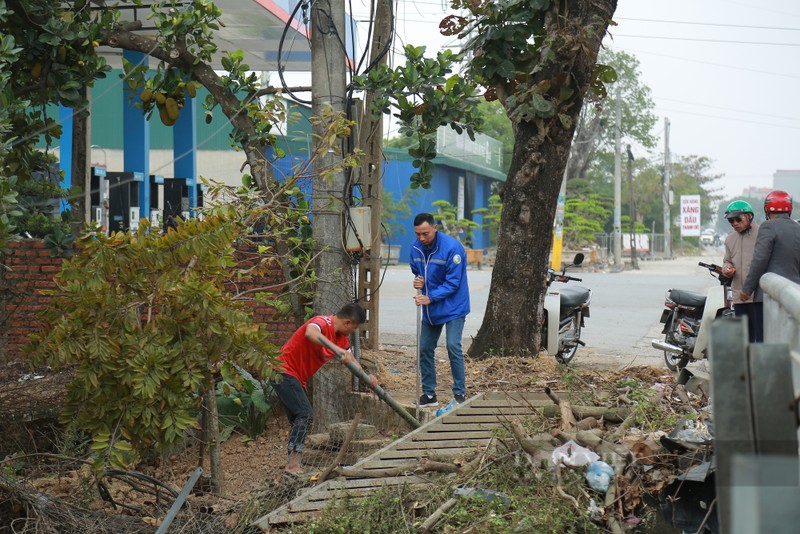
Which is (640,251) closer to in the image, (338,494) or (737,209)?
(737,209)

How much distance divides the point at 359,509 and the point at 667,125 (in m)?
53.7

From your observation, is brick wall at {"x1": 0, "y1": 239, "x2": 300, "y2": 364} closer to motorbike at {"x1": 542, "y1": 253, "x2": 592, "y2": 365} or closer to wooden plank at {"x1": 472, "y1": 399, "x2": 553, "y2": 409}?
motorbike at {"x1": 542, "y1": 253, "x2": 592, "y2": 365}

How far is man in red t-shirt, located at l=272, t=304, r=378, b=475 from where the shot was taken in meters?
6.86

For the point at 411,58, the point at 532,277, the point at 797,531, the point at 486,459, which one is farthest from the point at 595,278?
the point at 797,531

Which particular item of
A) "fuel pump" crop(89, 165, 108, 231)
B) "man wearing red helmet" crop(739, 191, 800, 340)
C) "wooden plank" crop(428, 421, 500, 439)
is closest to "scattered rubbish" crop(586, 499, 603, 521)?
"wooden plank" crop(428, 421, 500, 439)

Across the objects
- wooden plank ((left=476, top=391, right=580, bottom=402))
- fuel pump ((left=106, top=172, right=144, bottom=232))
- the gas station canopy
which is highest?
the gas station canopy

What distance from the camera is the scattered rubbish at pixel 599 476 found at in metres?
5.18

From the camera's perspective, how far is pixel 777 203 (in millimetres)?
8039

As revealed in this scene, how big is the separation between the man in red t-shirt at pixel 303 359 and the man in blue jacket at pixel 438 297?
1124 millimetres

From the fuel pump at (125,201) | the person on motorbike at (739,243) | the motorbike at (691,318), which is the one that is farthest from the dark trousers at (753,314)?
the fuel pump at (125,201)

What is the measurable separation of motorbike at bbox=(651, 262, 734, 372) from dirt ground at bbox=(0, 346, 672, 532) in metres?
1.26

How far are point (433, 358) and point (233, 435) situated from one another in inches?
88.6

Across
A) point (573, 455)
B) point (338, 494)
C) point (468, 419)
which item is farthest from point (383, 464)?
point (573, 455)

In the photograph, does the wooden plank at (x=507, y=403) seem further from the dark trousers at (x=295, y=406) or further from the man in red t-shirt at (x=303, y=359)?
the dark trousers at (x=295, y=406)
